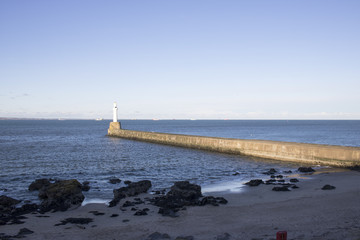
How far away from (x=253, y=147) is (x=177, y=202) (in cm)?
1577

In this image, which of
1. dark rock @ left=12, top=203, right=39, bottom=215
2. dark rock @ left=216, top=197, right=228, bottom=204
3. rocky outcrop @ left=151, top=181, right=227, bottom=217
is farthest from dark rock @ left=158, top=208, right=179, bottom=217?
dark rock @ left=12, top=203, right=39, bottom=215

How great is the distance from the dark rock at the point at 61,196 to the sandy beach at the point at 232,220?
0.61 metres

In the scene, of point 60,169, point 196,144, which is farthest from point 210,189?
point 196,144

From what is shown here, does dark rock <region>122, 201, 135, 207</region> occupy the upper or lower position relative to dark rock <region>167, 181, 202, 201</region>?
lower

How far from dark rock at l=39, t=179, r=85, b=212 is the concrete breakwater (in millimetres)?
14617

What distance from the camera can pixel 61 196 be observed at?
11.7 meters

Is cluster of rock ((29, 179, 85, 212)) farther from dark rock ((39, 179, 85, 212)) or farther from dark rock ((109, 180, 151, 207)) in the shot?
dark rock ((109, 180, 151, 207))

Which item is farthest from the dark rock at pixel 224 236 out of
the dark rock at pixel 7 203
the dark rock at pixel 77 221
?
the dark rock at pixel 7 203

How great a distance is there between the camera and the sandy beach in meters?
7.40

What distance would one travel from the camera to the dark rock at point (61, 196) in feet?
35.5

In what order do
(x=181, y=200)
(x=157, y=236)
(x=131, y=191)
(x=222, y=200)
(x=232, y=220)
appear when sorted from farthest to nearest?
(x=131, y=191) < (x=181, y=200) < (x=222, y=200) < (x=232, y=220) < (x=157, y=236)

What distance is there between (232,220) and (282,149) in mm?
15288

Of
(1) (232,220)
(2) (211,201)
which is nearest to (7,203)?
(2) (211,201)

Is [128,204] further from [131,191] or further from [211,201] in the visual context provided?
[211,201]
